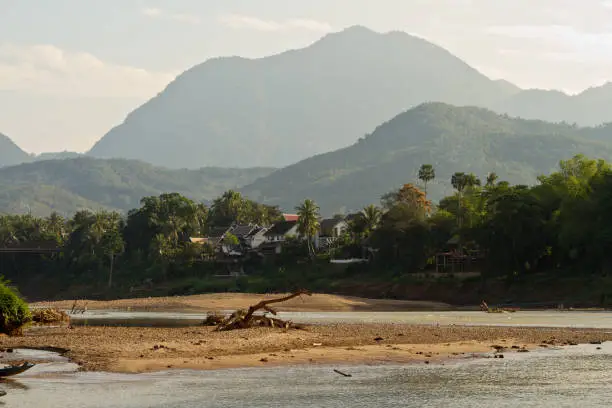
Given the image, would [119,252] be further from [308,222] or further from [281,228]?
[308,222]

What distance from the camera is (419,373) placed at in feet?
118

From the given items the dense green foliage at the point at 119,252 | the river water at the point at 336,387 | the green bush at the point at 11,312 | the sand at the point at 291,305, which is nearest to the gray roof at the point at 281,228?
the dense green foliage at the point at 119,252

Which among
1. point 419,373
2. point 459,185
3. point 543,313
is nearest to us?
point 419,373

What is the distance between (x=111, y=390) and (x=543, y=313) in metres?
55.6

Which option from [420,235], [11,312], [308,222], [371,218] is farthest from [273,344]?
[308,222]

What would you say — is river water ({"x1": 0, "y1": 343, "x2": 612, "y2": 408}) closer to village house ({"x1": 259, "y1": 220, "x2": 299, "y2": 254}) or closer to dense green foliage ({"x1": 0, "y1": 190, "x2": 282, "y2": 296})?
dense green foliage ({"x1": 0, "y1": 190, "x2": 282, "y2": 296})

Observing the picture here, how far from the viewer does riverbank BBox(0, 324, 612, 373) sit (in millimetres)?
39344

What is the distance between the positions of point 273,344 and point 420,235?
77982 mm

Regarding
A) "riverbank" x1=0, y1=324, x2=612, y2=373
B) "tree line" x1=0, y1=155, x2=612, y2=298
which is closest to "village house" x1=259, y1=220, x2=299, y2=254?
"tree line" x1=0, y1=155, x2=612, y2=298

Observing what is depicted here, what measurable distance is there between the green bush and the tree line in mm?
67647

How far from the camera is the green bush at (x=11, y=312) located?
44406mm

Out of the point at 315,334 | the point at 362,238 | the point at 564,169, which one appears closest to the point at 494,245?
the point at 564,169

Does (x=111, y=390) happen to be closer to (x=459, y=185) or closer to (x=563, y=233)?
(x=563, y=233)

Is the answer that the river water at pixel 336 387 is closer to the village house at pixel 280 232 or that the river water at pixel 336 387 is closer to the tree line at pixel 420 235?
the tree line at pixel 420 235
